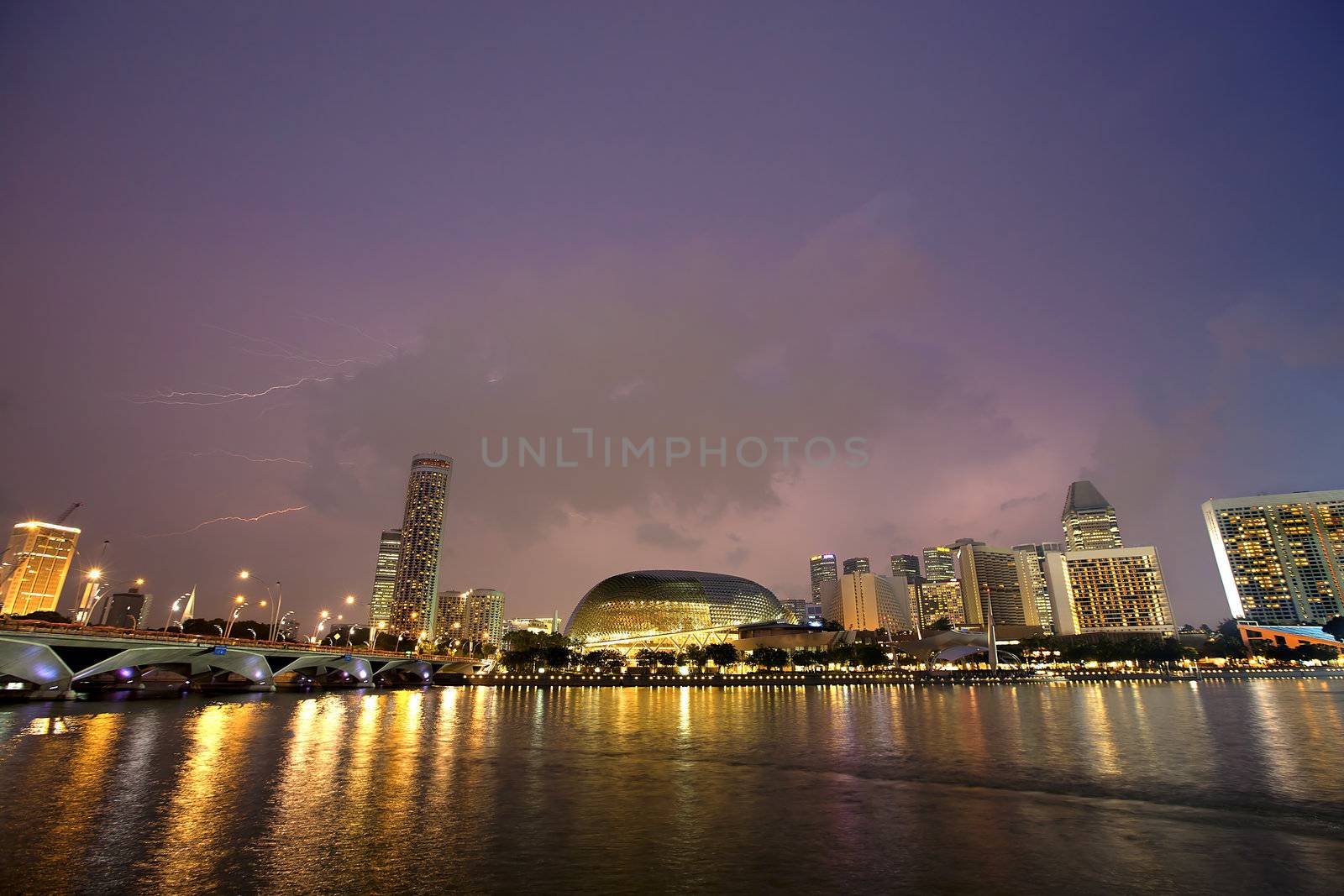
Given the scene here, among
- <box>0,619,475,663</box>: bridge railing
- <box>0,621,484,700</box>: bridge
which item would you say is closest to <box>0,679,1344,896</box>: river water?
<box>0,619,475,663</box>: bridge railing

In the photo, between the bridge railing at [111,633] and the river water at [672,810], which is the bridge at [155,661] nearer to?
the bridge railing at [111,633]

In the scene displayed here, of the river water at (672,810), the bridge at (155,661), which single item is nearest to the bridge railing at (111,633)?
the bridge at (155,661)

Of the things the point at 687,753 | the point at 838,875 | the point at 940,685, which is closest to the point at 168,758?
the point at 687,753

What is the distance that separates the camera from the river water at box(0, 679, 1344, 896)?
16594 mm

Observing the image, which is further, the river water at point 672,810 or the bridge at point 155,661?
the bridge at point 155,661

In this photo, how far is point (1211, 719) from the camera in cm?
5900

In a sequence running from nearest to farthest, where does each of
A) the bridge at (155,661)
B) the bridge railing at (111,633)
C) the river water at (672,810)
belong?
the river water at (672,810) < the bridge railing at (111,633) < the bridge at (155,661)

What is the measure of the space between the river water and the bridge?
2467 cm

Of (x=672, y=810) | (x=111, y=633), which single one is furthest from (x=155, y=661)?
(x=672, y=810)

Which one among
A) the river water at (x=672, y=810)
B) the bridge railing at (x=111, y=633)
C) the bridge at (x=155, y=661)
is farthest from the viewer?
the bridge at (x=155, y=661)

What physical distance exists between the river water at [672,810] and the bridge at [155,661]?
24671mm

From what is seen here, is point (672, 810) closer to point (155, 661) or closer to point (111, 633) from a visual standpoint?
point (111, 633)

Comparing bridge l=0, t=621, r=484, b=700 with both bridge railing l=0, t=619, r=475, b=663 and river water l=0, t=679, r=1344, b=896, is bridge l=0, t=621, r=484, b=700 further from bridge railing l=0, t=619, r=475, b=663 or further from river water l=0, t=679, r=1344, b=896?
river water l=0, t=679, r=1344, b=896

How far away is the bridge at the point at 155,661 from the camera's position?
70.3m
